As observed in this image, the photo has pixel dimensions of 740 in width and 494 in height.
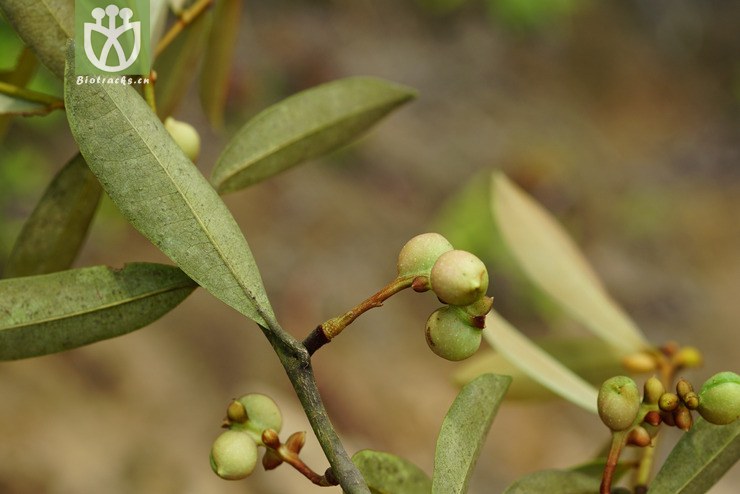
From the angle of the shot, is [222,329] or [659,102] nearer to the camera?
[222,329]

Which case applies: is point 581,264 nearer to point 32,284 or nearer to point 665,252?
point 32,284

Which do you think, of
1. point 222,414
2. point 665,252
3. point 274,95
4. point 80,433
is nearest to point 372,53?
point 274,95

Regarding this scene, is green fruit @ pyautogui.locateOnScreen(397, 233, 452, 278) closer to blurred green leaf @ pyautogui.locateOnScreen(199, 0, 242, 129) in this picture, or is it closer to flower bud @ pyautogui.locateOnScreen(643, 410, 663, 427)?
flower bud @ pyautogui.locateOnScreen(643, 410, 663, 427)

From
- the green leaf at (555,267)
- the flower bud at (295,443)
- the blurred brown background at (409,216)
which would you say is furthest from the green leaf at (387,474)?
the blurred brown background at (409,216)

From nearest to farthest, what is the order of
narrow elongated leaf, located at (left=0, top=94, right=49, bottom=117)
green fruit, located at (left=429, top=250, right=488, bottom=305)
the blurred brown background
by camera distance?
green fruit, located at (left=429, top=250, right=488, bottom=305)
narrow elongated leaf, located at (left=0, top=94, right=49, bottom=117)
the blurred brown background

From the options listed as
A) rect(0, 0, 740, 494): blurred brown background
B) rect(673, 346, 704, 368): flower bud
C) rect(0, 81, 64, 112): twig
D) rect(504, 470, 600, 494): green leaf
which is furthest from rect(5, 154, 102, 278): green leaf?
rect(0, 0, 740, 494): blurred brown background

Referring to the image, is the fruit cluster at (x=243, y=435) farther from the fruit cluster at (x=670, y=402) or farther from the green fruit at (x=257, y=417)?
the fruit cluster at (x=670, y=402)
